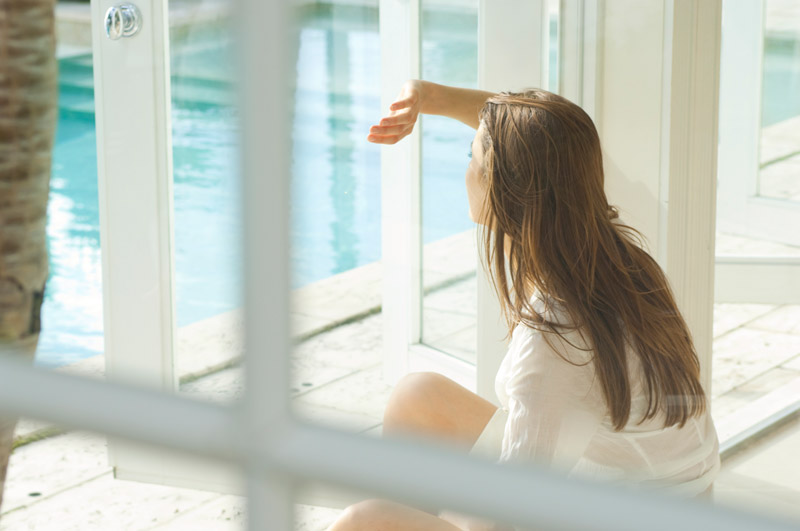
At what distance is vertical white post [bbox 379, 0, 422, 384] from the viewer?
2.09 meters

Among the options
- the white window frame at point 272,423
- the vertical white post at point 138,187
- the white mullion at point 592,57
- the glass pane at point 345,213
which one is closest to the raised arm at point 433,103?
the glass pane at point 345,213

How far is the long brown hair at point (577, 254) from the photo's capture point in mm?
1310

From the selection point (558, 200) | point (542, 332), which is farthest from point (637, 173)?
point (542, 332)

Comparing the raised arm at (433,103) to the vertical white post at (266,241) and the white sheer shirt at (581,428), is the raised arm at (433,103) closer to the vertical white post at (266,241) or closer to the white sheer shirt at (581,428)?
the white sheer shirt at (581,428)

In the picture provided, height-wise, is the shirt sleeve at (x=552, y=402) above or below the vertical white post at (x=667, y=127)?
below

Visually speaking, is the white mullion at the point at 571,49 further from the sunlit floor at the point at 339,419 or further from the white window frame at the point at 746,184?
the sunlit floor at the point at 339,419

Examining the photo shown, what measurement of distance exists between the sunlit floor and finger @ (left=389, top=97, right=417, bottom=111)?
48 centimetres

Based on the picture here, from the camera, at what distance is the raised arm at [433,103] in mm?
1908

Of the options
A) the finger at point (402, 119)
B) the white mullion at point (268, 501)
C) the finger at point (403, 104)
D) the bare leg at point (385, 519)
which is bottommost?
the bare leg at point (385, 519)

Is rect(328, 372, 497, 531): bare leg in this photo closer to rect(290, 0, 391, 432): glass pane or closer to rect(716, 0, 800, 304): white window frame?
rect(290, 0, 391, 432): glass pane

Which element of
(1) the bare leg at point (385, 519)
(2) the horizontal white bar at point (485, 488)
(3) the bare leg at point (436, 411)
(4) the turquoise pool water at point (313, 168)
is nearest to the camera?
(2) the horizontal white bar at point (485, 488)

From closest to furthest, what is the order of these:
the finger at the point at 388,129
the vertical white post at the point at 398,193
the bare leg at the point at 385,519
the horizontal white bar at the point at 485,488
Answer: the horizontal white bar at the point at 485,488, the bare leg at the point at 385,519, the finger at the point at 388,129, the vertical white post at the point at 398,193

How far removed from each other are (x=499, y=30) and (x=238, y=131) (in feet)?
5.54

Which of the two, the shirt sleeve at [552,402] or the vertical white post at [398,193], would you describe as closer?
the shirt sleeve at [552,402]
